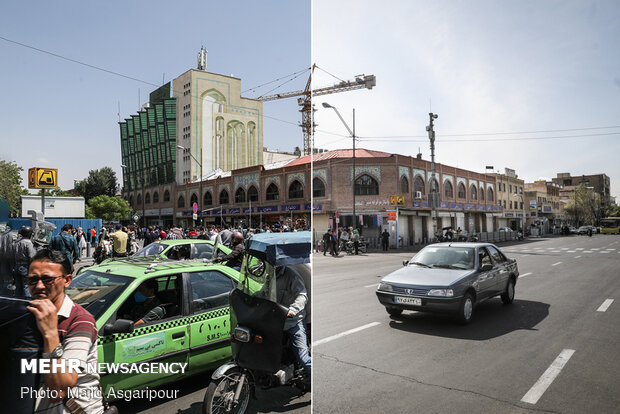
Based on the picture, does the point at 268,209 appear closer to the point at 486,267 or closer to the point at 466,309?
the point at 486,267

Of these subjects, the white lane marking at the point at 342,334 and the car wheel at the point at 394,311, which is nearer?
the white lane marking at the point at 342,334

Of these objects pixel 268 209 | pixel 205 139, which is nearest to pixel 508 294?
pixel 268 209

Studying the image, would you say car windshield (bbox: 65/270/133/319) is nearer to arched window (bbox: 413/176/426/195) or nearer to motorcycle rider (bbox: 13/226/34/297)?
motorcycle rider (bbox: 13/226/34/297)

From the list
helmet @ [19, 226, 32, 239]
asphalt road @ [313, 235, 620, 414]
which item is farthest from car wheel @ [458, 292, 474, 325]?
helmet @ [19, 226, 32, 239]

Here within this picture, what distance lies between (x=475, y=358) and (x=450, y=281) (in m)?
1.83

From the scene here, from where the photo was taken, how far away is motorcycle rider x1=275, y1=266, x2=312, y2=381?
326cm

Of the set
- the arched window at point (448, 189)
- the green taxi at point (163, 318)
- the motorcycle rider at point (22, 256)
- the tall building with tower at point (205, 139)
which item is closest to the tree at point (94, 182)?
the motorcycle rider at point (22, 256)

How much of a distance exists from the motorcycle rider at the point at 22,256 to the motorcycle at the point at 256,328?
1.32m

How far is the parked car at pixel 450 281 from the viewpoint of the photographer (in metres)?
6.00

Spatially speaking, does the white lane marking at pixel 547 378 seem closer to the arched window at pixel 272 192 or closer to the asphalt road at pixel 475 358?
the asphalt road at pixel 475 358

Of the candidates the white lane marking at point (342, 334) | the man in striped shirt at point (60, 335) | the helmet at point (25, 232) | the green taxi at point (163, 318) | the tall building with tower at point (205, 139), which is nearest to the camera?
the man in striped shirt at point (60, 335)

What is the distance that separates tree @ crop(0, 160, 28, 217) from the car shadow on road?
531 cm

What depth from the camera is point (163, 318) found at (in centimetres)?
333

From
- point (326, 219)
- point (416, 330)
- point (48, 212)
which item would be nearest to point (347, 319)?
point (416, 330)
